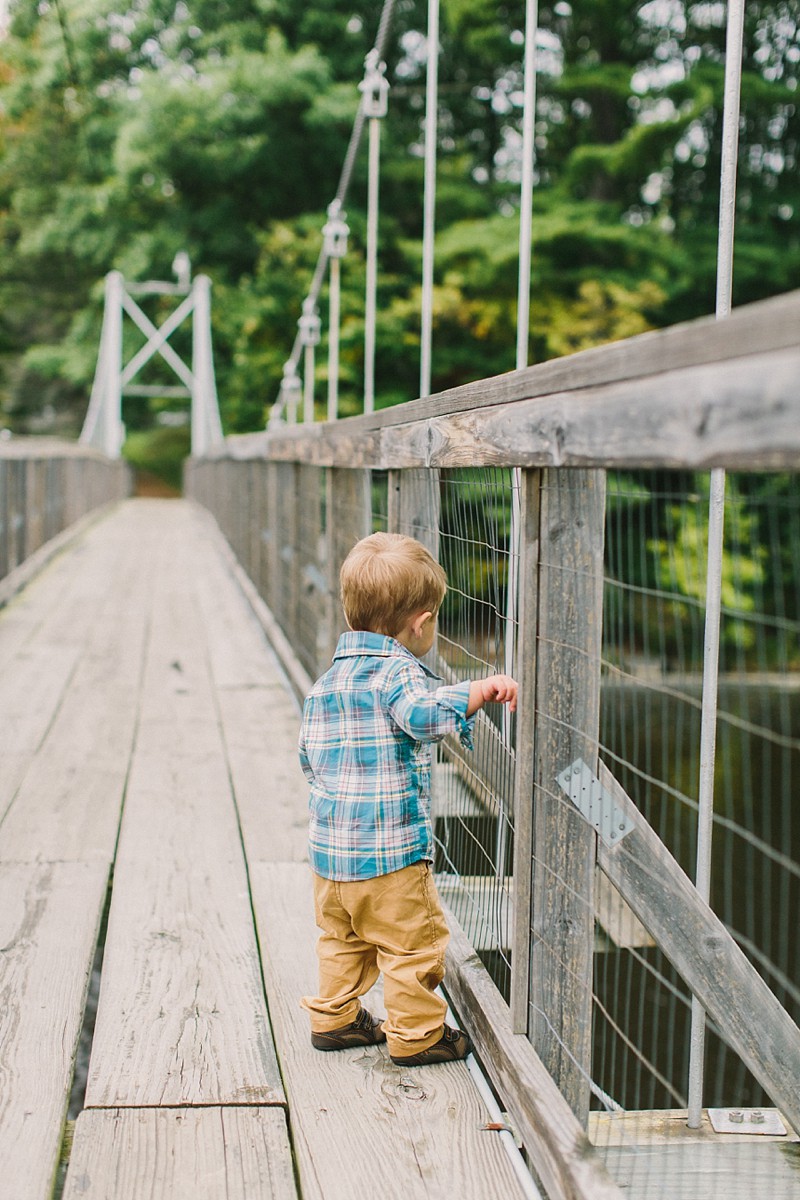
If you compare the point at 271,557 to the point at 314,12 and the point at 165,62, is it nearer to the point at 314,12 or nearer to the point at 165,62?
the point at 314,12

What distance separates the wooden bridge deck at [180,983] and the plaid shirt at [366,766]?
0.29m

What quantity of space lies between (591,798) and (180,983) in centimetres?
81

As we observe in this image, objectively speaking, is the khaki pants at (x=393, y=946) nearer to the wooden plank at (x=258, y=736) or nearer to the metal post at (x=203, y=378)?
the wooden plank at (x=258, y=736)

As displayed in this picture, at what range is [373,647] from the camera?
5.47ft

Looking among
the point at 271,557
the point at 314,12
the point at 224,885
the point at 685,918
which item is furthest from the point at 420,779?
the point at 314,12

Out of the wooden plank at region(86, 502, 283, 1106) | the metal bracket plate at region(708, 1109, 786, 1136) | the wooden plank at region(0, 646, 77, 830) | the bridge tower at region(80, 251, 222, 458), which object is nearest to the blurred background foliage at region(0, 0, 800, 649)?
Answer: the bridge tower at region(80, 251, 222, 458)

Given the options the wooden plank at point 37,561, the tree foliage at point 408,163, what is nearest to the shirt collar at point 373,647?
the wooden plank at point 37,561

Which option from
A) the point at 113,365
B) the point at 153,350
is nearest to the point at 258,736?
the point at 113,365

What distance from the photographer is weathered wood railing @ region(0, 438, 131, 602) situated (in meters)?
6.25

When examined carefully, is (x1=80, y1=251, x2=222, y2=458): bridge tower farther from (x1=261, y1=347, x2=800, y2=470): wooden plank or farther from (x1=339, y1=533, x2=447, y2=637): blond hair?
(x1=261, y1=347, x2=800, y2=470): wooden plank

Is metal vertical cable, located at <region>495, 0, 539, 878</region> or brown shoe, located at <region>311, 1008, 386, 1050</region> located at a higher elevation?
metal vertical cable, located at <region>495, 0, 539, 878</region>

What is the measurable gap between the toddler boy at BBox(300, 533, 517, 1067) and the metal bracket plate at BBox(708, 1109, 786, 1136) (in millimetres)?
465

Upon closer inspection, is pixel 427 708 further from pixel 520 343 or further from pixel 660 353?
pixel 520 343

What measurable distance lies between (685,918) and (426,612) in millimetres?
492
